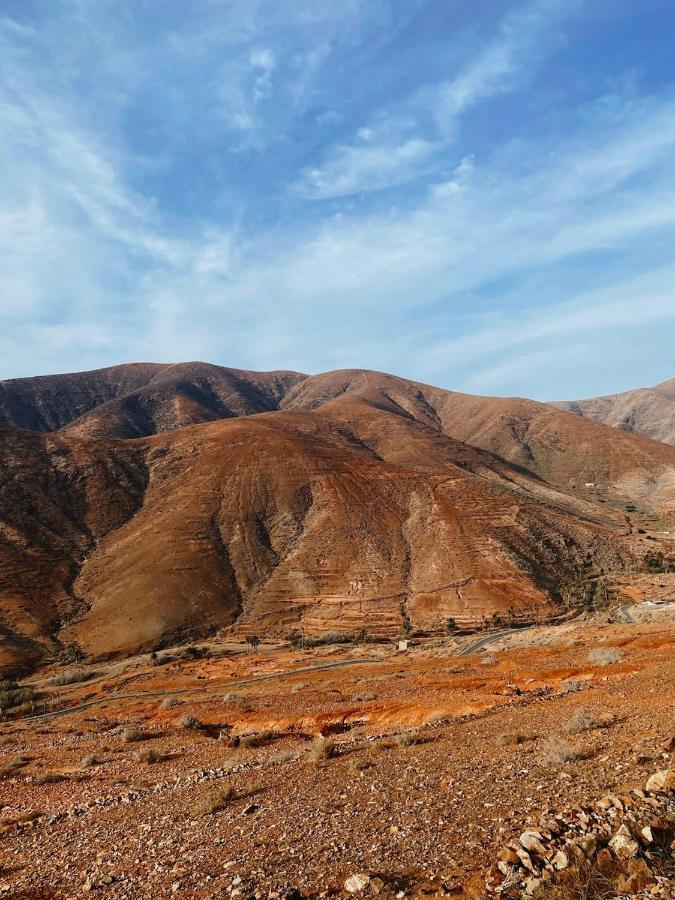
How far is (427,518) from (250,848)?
90.1 m

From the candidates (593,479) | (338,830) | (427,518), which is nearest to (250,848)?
(338,830)

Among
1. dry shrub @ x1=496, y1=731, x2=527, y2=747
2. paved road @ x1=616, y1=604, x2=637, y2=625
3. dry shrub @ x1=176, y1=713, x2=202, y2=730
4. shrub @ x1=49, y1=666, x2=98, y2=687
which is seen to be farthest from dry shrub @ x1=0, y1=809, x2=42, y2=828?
paved road @ x1=616, y1=604, x2=637, y2=625

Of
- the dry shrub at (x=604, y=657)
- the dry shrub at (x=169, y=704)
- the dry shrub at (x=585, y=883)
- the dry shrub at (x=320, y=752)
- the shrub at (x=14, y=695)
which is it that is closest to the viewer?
the dry shrub at (x=585, y=883)

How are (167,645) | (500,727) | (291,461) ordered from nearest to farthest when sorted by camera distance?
(500,727)
(167,645)
(291,461)

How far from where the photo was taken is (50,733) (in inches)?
988

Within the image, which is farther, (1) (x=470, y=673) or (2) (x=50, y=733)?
(1) (x=470, y=673)

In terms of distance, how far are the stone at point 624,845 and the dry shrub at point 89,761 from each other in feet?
52.3

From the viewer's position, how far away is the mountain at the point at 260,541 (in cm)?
7219

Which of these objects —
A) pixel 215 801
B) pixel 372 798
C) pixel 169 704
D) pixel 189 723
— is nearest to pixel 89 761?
pixel 189 723

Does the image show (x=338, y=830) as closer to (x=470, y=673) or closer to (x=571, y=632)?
(x=470, y=673)

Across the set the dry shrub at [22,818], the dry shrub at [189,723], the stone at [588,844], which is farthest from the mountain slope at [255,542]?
the stone at [588,844]

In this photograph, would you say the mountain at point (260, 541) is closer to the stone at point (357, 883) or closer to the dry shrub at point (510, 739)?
the dry shrub at point (510, 739)

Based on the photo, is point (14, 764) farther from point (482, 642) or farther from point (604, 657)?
point (482, 642)

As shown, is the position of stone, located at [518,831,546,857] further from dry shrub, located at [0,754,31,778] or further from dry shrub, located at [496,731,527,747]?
dry shrub, located at [0,754,31,778]
